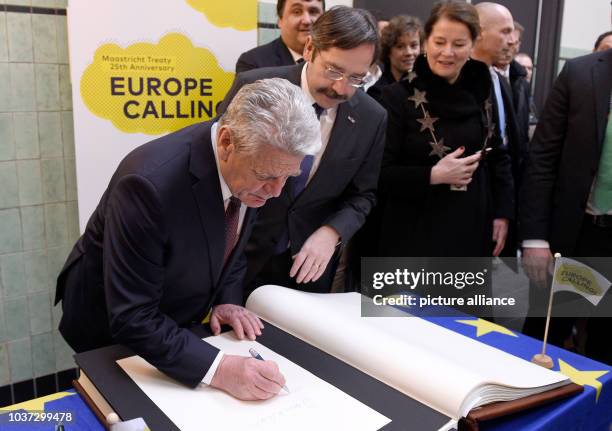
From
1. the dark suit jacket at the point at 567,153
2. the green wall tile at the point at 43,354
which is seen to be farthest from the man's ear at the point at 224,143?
the green wall tile at the point at 43,354

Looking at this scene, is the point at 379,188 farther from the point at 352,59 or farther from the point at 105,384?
the point at 105,384

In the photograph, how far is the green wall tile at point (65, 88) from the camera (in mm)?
2596

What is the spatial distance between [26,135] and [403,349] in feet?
6.62

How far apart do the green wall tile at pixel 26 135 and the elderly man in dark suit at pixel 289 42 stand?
0.93 meters

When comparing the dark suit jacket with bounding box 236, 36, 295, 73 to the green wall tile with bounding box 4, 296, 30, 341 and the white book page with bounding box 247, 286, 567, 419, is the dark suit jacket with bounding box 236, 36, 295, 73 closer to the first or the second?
the white book page with bounding box 247, 286, 567, 419

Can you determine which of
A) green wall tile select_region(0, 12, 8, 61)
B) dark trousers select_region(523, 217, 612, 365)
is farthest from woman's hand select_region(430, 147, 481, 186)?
green wall tile select_region(0, 12, 8, 61)

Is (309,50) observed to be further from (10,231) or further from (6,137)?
(10,231)

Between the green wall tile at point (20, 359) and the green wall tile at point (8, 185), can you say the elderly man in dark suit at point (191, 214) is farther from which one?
the green wall tile at point (20, 359)

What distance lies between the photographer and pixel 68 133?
104 inches

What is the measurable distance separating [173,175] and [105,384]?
444 millimetres

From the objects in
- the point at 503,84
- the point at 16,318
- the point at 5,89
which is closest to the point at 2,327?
the point at 16,318

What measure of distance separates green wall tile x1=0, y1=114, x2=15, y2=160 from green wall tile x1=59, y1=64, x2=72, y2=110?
0.75 feet

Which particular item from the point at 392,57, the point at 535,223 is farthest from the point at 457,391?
the point at 392,57

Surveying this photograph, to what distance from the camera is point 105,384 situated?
3.84ft
